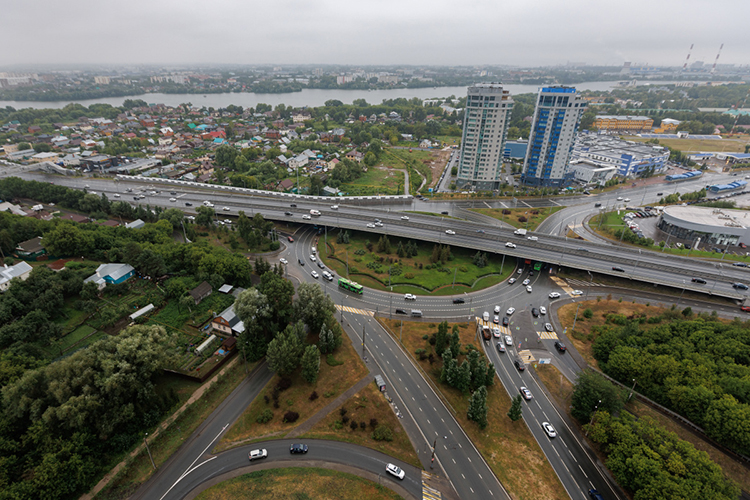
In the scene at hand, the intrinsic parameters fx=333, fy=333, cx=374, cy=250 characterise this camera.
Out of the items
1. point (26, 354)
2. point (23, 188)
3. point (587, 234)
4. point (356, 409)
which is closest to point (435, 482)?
point (356, 409)

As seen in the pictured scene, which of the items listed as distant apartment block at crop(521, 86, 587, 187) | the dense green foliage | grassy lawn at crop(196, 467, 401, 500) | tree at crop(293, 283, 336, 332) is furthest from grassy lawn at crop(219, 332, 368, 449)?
distant apartment block at crop(521, 86, 587, 187)

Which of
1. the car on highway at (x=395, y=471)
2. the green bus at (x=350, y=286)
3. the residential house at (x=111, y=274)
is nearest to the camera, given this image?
the car on highway at (x=395, y=471)

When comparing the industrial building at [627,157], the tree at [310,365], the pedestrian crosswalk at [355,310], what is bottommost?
the pedestrian crosswalk at [355,310]

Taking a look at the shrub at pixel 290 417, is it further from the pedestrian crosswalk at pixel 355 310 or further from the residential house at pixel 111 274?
the residential house at pixel 111 274

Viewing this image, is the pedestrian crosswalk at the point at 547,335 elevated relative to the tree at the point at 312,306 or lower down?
lower down

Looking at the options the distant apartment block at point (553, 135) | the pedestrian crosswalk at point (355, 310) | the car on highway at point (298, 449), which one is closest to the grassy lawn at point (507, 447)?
the pedestrian crosswalk at point (355, 310)

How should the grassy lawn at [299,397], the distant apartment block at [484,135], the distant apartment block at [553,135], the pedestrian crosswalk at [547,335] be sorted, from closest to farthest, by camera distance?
the grassy lawn at [299,397] → the pedestrian crosswalk at [547,335] → the distant apartment block at [484,135] → the distant apartment block at [553,135]

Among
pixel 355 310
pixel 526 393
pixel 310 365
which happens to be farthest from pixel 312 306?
pixel 526 393
